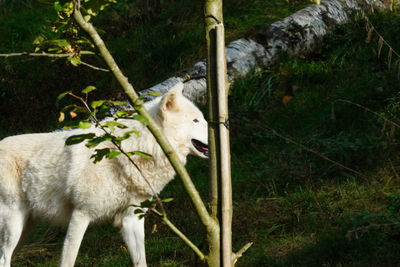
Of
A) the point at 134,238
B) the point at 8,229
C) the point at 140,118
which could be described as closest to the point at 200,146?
the point at 134,238

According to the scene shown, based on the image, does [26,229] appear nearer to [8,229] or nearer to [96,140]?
[8,229]

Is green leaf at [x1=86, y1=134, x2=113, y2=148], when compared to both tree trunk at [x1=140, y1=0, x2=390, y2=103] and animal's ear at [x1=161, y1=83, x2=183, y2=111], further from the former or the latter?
tree trunk at [x1=140, y1=0, x2=390, y2=103]

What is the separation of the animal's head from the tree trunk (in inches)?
119

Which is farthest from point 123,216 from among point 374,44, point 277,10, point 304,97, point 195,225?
point 277,10

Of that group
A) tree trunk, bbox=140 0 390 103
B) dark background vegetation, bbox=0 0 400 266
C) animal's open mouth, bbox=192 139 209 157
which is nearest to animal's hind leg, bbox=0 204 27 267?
dark background vegetation, bbox=0 0 400 266

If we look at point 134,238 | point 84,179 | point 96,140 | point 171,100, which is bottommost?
point 134,238

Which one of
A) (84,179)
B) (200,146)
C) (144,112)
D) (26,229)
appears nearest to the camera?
(144,112)

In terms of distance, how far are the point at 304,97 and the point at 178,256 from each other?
3.03m

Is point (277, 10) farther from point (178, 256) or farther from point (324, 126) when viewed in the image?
point (178, 256)

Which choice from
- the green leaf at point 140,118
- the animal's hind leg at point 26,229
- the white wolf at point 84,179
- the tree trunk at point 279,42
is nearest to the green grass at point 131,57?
the tree trunk at point 279,42

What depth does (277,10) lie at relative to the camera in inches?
366

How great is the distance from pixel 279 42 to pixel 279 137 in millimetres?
2124

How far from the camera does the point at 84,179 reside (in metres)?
4.40

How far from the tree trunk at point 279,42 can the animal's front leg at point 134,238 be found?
10.5 feet
